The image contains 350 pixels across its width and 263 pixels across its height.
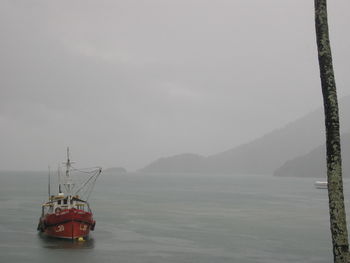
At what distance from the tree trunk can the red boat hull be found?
159ft

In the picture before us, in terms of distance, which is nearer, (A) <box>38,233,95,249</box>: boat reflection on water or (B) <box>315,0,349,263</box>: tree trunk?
(B) <box>315,0,349,263</box>: tree trunk

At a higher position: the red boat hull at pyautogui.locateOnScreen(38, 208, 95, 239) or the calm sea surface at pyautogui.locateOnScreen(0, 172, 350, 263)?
the red boat hull at pyautogui.locateOnScreen(38, 208, 95, 239)

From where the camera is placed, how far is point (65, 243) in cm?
5428

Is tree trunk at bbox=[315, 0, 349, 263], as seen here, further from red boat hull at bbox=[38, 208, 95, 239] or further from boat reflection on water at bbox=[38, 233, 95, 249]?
red boat hull at bbox=[38, 208, 95, 239]

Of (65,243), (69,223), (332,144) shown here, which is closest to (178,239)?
(69,223)

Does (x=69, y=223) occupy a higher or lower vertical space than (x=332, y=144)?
lower

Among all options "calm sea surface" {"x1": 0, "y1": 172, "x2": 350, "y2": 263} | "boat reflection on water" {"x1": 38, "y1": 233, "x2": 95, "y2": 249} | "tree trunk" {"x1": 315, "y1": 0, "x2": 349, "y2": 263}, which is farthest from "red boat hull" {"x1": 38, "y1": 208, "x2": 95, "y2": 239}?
"tree trunk" {"x1": 315, "y1": 0, "x2": 349, "y2": 263}

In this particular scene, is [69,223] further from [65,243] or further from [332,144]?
[332,144]

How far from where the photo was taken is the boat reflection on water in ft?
172

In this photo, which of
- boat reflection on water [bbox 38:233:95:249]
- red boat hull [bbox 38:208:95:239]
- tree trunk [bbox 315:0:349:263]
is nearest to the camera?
tree trunk [bbox 315:0:349:263]

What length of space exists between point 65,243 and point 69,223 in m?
2.59

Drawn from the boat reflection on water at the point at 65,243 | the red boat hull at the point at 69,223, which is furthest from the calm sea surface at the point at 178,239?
the red boat hull at the point at 69,223

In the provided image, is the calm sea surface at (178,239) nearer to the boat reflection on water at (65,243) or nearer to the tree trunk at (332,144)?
the boat reflection on water at (65,243)

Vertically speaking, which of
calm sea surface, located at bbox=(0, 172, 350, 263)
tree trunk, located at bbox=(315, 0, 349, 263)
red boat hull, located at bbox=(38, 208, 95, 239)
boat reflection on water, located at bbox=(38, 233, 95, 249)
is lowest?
calm sea surface, located at bbox=(0, 172, 350, 263)
